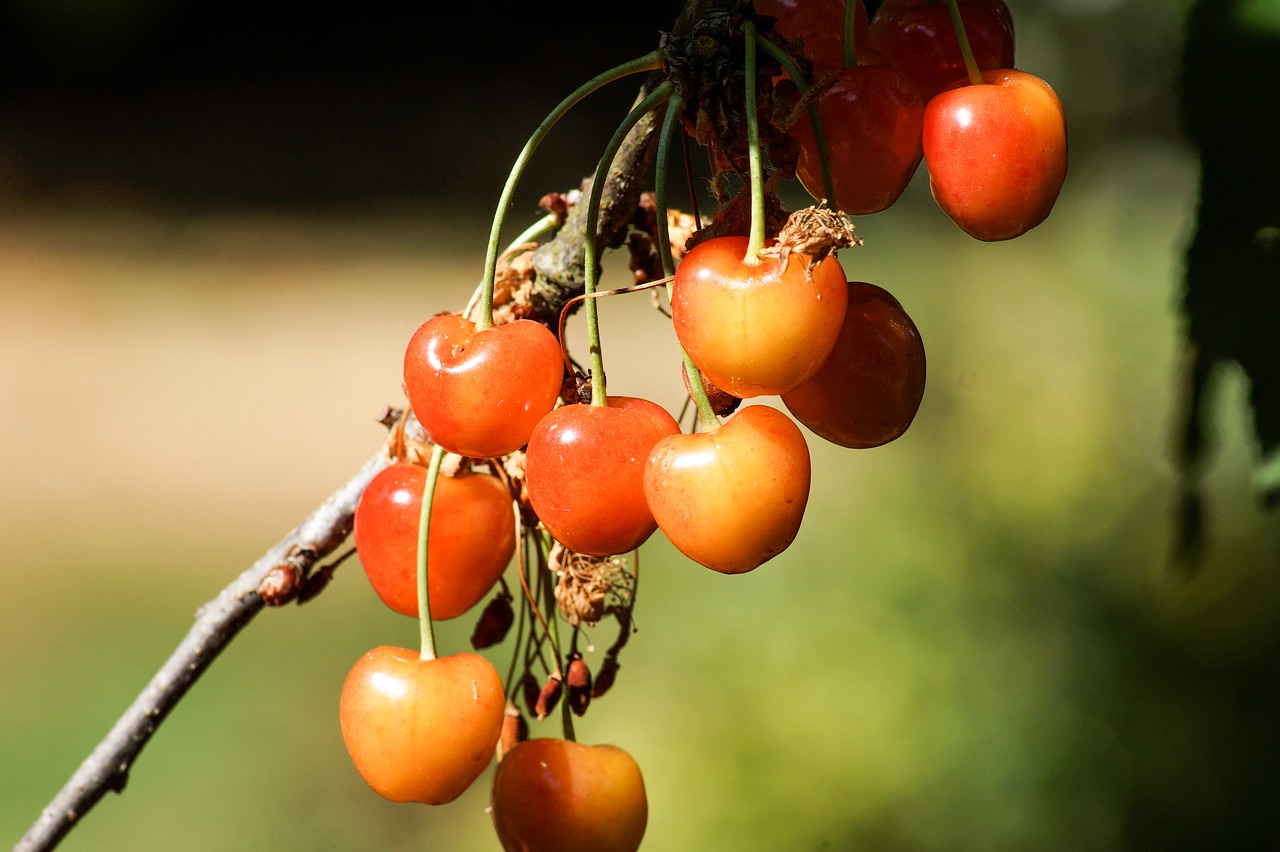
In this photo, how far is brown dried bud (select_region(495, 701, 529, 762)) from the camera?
682 millimetres

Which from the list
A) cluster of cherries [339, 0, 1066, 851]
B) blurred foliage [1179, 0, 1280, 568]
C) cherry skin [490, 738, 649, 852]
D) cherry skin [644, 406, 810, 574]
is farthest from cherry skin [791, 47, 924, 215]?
cherry skin [490, 738, 649, 852]

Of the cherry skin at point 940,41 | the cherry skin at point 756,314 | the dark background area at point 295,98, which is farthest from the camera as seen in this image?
the dark background area at point 295,98

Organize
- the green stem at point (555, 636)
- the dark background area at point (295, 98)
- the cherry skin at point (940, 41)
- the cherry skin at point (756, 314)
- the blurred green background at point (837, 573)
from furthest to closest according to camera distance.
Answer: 1. the dark background area at point (295, 98)
2. the blurred green background at point (837, 573)
3. the green stem at point (555, 636)
4. the cherry skin at point (940, 41)
5. the cherry skin at point (756, 314)

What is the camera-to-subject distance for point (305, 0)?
6.77m

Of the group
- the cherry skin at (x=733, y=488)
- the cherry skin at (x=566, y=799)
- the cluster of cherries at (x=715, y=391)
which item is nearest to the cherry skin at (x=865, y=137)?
the cluster of cherries at (x=715, y=391)

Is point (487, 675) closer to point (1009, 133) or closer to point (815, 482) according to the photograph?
point (1009, 133)

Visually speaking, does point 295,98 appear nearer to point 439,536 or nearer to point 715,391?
point 439,536

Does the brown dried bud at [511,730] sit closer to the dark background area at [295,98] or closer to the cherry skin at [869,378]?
the cherry skin at [869,378]

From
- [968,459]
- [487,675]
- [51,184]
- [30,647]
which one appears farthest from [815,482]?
[51,184]

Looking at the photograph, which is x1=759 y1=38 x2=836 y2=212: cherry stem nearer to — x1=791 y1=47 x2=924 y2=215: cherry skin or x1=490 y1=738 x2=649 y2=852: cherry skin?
x1=791 y1=47 x2=924 y2=215: cherry skin

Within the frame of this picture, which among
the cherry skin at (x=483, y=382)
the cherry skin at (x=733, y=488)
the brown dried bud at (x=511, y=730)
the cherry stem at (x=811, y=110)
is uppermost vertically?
the cherry stem at (x=811, y=110)

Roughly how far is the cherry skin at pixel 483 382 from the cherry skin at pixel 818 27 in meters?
0.20

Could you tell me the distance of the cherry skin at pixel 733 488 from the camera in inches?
17.7

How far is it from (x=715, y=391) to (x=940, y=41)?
213 mm
